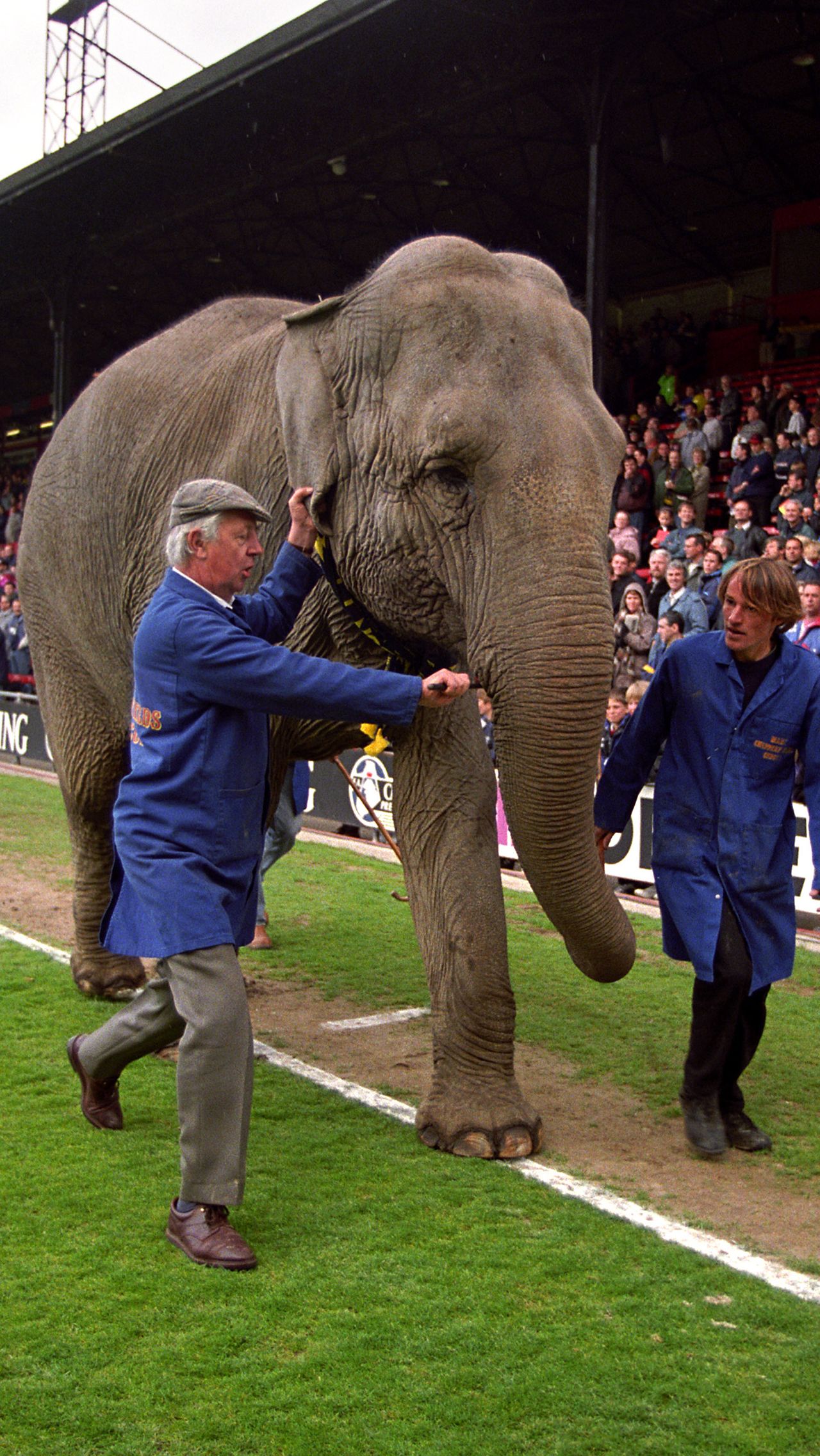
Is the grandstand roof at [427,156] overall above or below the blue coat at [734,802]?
above

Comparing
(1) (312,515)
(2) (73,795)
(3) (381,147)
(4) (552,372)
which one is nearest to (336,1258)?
(1) (312,515)

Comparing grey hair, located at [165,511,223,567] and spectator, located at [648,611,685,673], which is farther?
spectator, located at [648,611,685,673]

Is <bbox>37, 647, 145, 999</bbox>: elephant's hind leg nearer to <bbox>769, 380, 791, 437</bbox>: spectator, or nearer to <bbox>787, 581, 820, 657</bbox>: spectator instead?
<bbox>787, 581, 820, 657</bbox>: spectator

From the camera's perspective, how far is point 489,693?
395 cm

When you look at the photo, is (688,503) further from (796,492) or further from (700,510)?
(796,492)

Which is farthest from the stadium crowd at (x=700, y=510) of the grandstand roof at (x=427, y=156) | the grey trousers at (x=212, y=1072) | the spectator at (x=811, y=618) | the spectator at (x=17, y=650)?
the spectator at (x=17, y=650)

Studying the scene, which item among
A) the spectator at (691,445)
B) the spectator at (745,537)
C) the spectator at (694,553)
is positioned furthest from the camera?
the spectator at (691,445)

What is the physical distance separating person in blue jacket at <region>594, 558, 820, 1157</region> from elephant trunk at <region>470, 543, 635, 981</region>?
1.82 ft

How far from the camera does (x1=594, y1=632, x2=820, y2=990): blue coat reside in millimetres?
4469

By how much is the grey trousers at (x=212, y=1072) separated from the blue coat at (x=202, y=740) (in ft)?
0.30

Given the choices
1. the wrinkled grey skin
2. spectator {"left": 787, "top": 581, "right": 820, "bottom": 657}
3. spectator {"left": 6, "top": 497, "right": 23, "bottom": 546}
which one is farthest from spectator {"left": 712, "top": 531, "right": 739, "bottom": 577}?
spectator {"left": 6, "top": 497, "right": 23, "bottom": 546}

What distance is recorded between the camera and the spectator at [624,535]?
48.2 feet

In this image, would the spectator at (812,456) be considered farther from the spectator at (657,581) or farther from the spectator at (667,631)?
the spectator at (667,631)

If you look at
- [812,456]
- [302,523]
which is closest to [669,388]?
[812,456]
